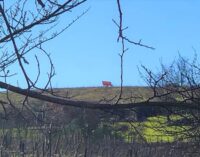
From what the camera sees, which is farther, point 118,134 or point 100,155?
point 118,134

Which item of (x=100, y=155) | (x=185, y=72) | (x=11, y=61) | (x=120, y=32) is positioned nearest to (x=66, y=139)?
(x=100, y=155)

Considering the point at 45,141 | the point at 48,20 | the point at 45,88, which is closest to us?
the point at 45,88

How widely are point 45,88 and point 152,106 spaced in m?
0.56

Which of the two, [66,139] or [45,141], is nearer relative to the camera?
[45,141]

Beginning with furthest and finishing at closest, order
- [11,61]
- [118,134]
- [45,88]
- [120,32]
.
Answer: [118,134], [11,61], [45,88], [120,32]

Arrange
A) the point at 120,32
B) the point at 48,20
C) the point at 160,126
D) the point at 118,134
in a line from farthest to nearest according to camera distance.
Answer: the point at 118,134 → the point at 160,126 → the point at 48,20 → the point at 120,32

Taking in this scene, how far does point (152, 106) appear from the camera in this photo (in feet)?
10.2

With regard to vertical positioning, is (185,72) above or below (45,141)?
above

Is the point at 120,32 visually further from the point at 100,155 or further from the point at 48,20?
the point at 100,155

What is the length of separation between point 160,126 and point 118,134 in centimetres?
706

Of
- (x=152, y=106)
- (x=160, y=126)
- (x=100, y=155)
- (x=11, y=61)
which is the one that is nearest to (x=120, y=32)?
(x=152, y=106)

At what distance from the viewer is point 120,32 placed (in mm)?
2523

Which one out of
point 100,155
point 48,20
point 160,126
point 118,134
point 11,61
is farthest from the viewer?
point 118,134

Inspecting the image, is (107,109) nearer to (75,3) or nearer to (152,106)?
(152,106)
